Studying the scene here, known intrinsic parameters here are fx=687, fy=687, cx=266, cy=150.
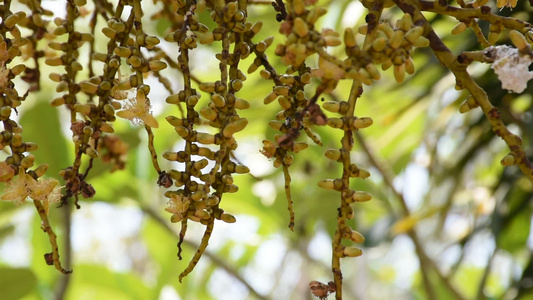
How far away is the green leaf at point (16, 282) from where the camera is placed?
2.61 feet

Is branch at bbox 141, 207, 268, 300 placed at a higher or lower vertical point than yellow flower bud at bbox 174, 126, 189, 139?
higher

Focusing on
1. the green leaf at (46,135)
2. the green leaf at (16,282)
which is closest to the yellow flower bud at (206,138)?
the green leaf at (16,282)

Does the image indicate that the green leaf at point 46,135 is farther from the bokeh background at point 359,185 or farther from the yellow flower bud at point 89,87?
the yellow flower bud at point 89,87

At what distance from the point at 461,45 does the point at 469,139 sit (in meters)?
0.20

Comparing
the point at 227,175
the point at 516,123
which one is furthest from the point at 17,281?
the point at 516,123

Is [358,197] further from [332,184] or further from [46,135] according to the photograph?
[46,135]

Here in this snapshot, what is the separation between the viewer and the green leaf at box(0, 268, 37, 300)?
79 centimetres

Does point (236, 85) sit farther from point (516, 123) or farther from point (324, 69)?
point (516, 123)

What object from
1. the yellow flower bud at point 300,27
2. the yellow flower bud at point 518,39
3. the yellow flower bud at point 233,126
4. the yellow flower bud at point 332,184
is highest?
the yellow flower bud at point 518,39

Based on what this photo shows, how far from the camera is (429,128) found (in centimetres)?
126

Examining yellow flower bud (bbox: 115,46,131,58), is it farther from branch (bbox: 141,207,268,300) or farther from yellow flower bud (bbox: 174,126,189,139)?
branch (bbox: 141,207,268,300)

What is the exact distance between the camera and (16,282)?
825 millimetres

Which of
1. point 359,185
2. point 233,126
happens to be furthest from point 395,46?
point 359,185

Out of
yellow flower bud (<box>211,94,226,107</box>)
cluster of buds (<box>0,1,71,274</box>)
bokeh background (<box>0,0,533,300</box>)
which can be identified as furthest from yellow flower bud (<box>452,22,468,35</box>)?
bokeh background (<box>0,0,533,300</box>)
